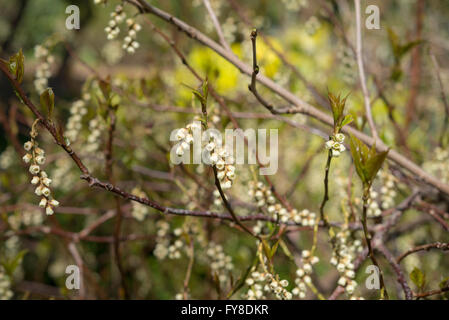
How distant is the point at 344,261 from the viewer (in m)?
0.58

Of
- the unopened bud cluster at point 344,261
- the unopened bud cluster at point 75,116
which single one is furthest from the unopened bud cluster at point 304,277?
the unopened bud cluster at point 75,116

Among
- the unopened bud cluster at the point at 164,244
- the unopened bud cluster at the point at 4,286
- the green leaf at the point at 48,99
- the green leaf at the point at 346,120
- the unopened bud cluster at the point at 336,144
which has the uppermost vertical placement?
the green leaf at the point at 48,99

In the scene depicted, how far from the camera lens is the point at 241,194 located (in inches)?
43.3

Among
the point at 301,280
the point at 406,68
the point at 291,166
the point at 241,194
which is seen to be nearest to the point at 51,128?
the point at 301,280

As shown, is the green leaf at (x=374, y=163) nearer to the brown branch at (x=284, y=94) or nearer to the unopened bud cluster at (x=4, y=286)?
the brown branch at (x=284, y=94)

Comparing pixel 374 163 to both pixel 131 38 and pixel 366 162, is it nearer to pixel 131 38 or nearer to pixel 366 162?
pixel 366 162

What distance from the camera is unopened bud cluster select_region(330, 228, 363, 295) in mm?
554

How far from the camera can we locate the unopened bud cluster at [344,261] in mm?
554

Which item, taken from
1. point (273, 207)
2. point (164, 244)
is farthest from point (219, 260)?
point (273, 207)

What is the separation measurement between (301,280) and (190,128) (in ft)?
0.96

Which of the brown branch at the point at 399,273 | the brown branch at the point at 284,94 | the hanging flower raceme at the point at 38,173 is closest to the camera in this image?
the hanging flower raceme at the point at 38,173

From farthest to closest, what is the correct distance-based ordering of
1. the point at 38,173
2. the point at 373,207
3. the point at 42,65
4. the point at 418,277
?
the point at 42,65 → the point at 373,207 → the point at 418,277 → the point at 38,173
